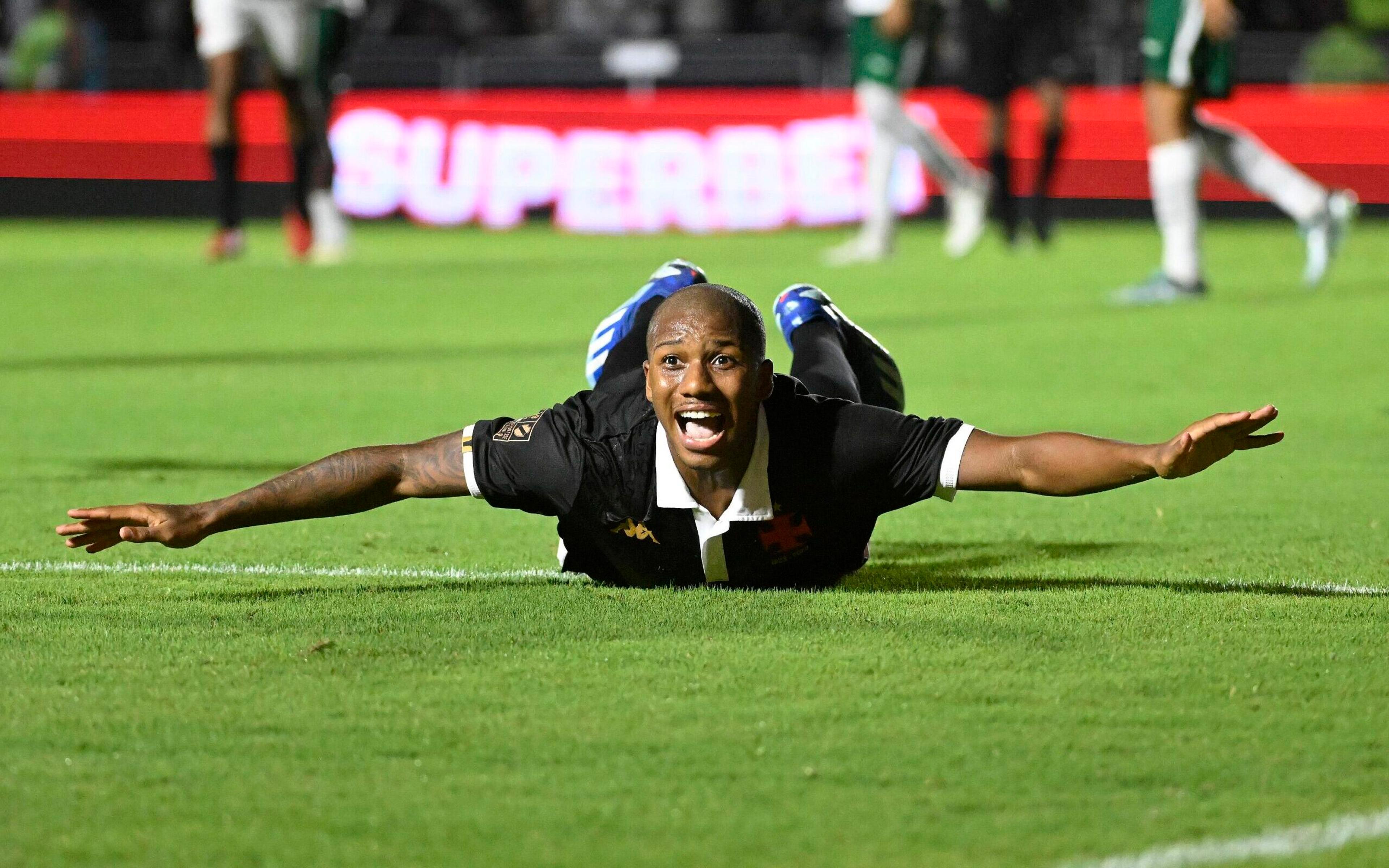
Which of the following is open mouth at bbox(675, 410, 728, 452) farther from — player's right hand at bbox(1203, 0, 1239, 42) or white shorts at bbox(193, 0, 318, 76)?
white shorts at bbox(193, 0, 318, 76)

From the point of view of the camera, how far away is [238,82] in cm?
1352

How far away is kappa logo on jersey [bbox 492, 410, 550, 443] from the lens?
4.36m

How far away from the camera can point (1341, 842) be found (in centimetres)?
288

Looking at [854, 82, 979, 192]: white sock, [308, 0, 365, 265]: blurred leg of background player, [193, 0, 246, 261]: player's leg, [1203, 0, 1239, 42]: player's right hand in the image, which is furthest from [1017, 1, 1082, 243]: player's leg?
[193, 0, 246, 261]: player's leg

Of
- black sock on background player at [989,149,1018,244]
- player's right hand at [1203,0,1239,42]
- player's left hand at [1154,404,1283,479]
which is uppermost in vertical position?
player's right hand at [1203,0,1239,42]

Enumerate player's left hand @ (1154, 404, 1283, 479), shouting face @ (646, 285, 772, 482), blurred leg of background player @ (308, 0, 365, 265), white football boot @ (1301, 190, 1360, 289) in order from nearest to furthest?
player's left hand @ (1154, 404, 1283, 479) → shouting face @ (646, 285, 772, 482) → white football boot @ (1301, 190, 1360, 289) → blurred leg of background player @ (308, 0, 365, 265)

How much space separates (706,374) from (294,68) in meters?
10.2

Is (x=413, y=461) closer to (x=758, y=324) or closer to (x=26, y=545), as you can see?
(x=758, y=324)

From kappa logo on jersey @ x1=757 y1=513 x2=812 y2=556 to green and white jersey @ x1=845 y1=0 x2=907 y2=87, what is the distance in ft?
32.6

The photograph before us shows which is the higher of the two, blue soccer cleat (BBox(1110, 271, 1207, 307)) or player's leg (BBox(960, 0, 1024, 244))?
player's leg (BBox(960, 0, 1024, 244))

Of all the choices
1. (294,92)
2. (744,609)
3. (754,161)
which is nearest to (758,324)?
(744,609)

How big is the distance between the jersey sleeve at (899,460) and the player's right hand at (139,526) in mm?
1323

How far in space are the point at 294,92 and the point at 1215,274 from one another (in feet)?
19.9

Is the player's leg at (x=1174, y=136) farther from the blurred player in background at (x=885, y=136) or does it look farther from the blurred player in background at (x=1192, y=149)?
the blurred player in background at (x=885, y=136)
